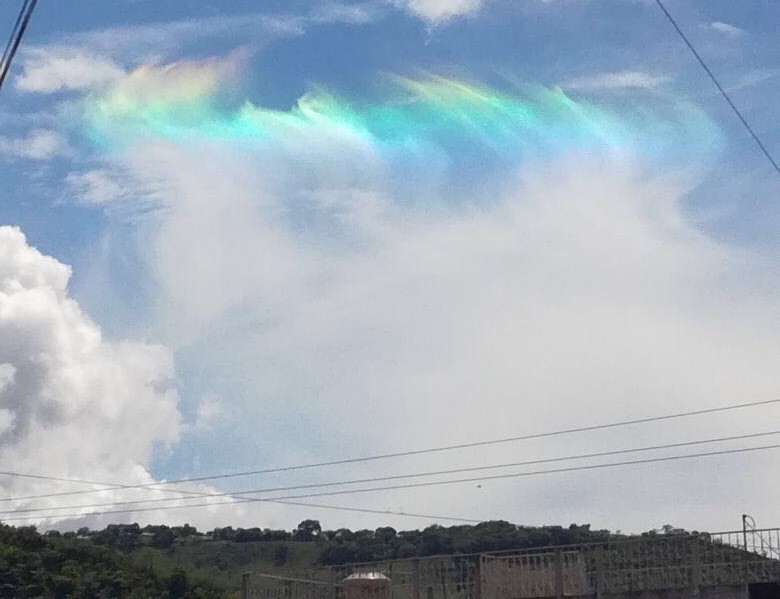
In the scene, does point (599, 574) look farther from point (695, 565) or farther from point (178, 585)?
point (178, 585)

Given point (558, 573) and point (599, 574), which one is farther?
point (558, 573)

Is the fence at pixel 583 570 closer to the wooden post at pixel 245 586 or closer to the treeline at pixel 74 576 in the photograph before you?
the wooden post at pixel 245 586

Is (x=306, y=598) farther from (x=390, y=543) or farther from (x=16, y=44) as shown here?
(x=390, y=543)

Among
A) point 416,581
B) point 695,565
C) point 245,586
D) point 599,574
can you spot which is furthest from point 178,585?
point 695,565

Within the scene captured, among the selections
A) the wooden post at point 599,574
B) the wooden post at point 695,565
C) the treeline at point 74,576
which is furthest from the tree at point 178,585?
the wooden post at point 695,565

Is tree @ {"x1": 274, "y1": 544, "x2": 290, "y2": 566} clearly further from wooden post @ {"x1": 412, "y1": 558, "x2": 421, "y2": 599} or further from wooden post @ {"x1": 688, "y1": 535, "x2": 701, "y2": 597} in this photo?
wooden post @ {"x1": 688, "y1": 535, "x2": 701, "y2": 597}

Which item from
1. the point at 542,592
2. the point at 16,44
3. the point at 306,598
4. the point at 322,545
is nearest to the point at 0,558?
the point at 322,545
